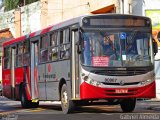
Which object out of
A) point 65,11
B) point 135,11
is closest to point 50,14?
point 65,11

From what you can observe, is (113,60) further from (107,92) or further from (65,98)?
(65,98)

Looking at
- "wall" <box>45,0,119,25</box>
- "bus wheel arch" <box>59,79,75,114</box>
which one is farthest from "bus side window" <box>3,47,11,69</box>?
"wall" <box>45,0,119,25</box>

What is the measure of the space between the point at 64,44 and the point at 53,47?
1.14 m

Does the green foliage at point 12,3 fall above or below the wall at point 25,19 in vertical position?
above

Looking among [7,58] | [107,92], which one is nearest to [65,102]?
[107,92]

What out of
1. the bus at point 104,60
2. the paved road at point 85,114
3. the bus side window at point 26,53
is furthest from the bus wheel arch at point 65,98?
the bus side window at point 26,53

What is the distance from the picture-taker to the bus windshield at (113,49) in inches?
701

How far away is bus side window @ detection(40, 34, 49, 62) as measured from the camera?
69.5ft

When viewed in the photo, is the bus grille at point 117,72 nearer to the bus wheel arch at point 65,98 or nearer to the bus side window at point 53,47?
the bus wheel arch at point 65,98

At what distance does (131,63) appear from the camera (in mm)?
17984

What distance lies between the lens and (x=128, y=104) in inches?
774

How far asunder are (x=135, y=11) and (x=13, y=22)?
2511 centimetres

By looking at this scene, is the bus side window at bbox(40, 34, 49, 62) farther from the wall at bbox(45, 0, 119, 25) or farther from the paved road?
the wall at bbox(45, 0, 119, 25)

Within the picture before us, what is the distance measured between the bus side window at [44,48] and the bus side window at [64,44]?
161 cm
